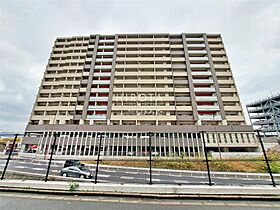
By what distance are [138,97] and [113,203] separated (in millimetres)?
33512

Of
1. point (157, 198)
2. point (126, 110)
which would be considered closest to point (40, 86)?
point (126, 110)

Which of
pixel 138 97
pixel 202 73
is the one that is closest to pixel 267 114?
pixel 202 73

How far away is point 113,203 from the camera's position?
4488 mm

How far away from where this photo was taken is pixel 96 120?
35.5 metres

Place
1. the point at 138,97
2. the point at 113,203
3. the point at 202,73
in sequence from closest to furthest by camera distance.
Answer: the point at 113,203 → the point at 138,97 → the point at 202,73

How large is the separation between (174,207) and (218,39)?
178 feet

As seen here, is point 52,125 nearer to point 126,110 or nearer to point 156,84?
point 126,110

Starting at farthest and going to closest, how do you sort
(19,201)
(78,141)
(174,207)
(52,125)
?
1. (52,125)
2. (78,141)
3. (19,201)
4. (174,207)

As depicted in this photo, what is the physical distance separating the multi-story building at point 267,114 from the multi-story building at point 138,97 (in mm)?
39158

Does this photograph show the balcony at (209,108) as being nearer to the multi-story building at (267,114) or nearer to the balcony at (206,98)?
the balcony at (206,98)

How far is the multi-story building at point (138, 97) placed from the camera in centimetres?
3094

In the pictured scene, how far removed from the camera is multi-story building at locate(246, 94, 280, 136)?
58.0 m

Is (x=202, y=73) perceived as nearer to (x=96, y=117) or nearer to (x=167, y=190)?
(x=96, y=117)

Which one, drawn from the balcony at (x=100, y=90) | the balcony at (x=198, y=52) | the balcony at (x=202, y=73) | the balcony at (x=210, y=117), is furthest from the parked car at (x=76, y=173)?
the balcony at (x=198, y=52)
